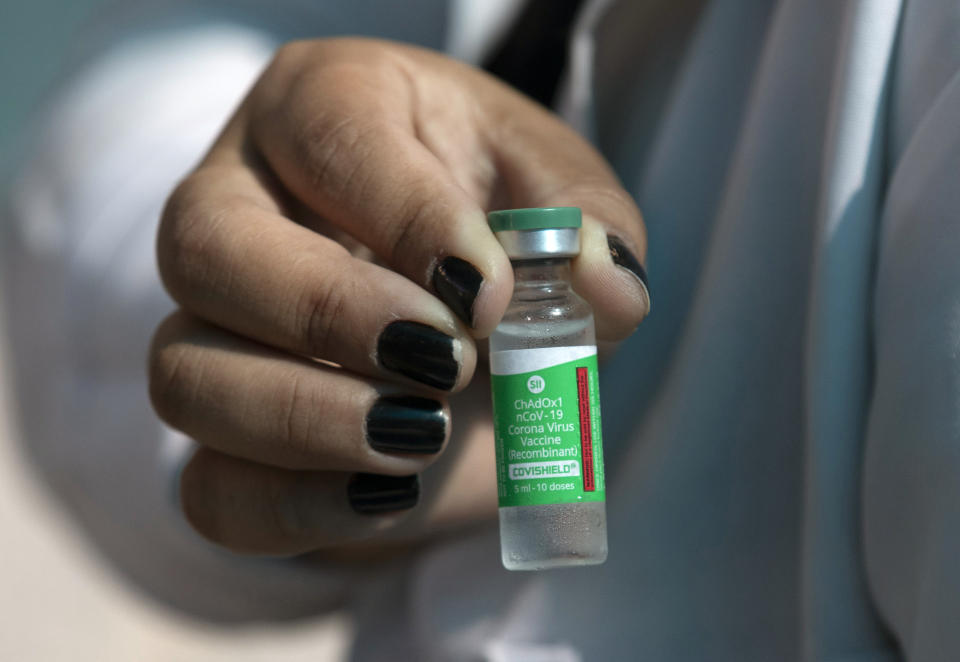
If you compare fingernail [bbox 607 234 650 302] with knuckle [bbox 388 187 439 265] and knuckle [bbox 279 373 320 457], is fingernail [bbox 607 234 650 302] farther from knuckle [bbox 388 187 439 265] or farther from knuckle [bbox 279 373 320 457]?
knuckle [bbox 279 373 320 457]

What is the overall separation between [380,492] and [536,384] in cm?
18

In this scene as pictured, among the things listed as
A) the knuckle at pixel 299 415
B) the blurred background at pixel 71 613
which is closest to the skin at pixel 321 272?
the knuckle at pixel 299 415

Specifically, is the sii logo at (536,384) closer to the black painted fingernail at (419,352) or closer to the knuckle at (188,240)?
the black painted fingernail at (419,352)

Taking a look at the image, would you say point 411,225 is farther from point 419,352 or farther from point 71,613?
point 71,613

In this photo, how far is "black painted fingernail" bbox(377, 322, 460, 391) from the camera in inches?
25.5

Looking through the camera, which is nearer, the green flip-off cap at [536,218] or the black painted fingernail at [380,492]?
the green flip-off cap at [536,218]

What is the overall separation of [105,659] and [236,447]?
175 centimetres

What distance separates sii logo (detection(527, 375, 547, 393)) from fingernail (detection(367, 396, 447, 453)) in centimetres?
9

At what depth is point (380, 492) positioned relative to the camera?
74cm

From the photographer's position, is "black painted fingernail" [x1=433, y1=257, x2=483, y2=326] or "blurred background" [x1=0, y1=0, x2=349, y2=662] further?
"blurred background" [x1=0, y1=0, x2=349, y2=662]

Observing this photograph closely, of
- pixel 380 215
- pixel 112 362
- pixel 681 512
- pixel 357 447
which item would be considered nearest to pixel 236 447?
pixel 357 447

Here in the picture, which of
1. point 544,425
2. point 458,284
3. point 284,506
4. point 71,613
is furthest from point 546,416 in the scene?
point 71,613

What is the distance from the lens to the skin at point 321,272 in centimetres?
66

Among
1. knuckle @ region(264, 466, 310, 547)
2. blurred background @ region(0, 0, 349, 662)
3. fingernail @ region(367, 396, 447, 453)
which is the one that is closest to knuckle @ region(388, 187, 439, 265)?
fingernail @ region(367, 396, 447, 453)
